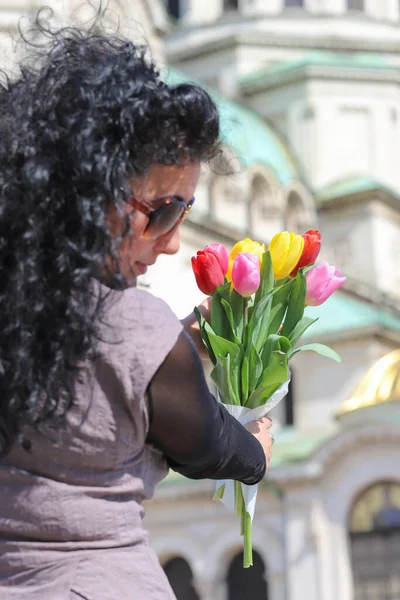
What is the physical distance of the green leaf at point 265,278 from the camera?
8.47ft

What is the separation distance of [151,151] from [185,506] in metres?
16.5

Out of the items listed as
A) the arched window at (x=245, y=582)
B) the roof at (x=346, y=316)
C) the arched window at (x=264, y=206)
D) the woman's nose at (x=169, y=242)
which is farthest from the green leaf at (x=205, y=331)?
the arched window at (x=264, y=206)

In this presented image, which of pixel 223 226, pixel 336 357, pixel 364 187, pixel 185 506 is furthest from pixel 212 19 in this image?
pixel 336 357

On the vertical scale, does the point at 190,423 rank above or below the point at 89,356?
below

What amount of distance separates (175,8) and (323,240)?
8810 mm

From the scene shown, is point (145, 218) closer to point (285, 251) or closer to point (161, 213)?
point (161, 213)

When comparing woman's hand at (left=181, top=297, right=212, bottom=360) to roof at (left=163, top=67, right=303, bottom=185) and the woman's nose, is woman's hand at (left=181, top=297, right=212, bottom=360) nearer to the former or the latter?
the woman's nose

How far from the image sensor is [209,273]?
2.64 m

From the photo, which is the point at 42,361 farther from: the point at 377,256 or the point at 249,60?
the point at 249,60

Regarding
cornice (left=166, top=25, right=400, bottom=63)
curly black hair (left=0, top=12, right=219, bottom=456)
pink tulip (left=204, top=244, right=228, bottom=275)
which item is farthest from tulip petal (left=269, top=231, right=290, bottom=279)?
cornice (left=166, top=25, right=400, bottom=63)

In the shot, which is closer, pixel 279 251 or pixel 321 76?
pixel 279 251

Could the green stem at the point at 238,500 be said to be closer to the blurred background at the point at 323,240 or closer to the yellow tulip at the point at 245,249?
the yellow tulip at the point at 245,249

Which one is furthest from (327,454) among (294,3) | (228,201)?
(294,3)

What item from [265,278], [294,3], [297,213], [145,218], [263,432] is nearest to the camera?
[145,218]
